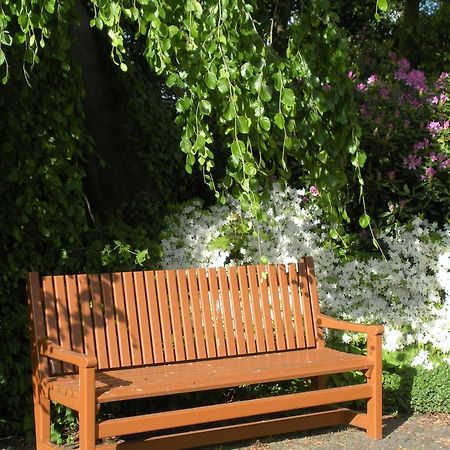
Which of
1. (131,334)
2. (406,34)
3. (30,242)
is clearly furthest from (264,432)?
(406,34)

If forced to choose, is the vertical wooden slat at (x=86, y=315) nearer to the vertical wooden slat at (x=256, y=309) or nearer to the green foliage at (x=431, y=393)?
the vertical wooden slat at (x=256, y=309)

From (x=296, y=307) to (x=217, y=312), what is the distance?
0.55 meters

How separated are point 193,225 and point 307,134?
2.24 m

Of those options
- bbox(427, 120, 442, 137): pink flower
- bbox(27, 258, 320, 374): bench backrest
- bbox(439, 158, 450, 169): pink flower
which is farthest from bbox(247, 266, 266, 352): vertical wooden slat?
bbox(427, 120, 442, 137): pink flower

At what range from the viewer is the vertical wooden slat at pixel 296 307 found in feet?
17.2

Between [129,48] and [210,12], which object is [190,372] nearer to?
[210,12]

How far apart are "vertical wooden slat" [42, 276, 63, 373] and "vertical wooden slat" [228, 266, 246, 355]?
1114 millimetres

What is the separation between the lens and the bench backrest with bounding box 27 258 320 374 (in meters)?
4.54

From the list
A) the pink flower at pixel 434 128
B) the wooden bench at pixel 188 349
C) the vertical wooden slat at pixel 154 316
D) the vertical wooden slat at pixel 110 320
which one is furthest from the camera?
the pink flower at pixel 434 128

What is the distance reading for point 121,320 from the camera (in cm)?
470

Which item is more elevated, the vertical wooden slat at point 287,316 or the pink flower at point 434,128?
the pink flower at point 434,128

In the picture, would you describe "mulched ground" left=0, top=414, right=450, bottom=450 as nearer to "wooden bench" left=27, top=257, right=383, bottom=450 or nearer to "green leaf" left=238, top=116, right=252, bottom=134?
"wooden bench" left=27, top=257, right=383, bottom=450

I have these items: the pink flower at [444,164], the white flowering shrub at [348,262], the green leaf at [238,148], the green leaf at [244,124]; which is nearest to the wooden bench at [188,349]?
the white flowering shrub at [348,262]

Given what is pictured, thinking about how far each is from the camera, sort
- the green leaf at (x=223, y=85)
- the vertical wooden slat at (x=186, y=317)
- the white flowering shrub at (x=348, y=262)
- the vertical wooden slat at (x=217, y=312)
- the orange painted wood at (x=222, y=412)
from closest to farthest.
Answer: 1. the green leaf at (x=223, y=85)
2. the orange painted wood at (x=222, y=412)
3. the vertical wooden slat at (x=186, y=317)
4. the vertical wooden slat at (x=217, y=312)
5. the white flowering shrub at (x=348, y=262)
